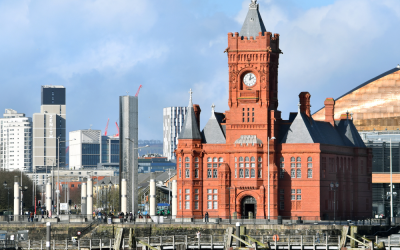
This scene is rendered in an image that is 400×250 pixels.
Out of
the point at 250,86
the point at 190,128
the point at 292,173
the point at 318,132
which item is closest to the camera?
the point at 292,173

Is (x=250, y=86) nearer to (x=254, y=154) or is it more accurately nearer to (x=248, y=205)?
(x=254, y=154)

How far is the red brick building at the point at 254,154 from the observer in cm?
12300

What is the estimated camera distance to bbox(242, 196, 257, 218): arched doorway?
123 metres

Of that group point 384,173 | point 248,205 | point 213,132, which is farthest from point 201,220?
point 384,173

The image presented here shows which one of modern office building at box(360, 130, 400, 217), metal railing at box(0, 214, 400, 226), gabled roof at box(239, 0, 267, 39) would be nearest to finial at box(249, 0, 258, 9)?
gabled roof at box(239, 0, 267, 39)

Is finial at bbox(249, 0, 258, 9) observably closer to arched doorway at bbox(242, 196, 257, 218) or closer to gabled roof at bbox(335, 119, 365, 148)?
gabled roof at bbox(335, 119, 365, 148)

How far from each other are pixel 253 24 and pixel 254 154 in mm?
17310

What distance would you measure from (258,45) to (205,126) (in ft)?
43.4

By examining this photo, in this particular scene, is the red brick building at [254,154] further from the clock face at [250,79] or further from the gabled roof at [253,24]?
the gabled roof at [253,24]

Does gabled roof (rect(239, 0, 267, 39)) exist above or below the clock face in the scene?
above

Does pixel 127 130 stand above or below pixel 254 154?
above

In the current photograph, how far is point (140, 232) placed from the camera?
111375 mm

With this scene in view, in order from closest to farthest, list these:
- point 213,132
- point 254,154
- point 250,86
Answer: point 254,154 < point 250,86 < point 213,132

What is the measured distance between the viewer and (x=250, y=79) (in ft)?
411
